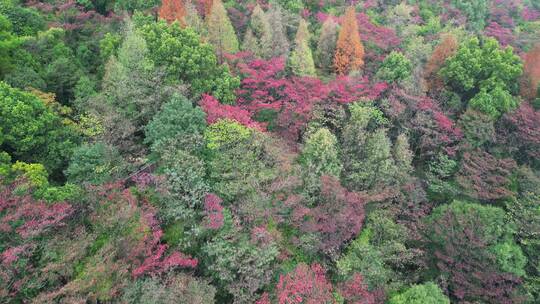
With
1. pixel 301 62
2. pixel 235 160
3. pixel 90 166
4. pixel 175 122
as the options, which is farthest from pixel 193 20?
pixel 90 166

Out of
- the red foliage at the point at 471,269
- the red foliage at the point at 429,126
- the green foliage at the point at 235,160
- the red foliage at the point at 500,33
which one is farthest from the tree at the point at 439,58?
the green foliage at the point at 235,160

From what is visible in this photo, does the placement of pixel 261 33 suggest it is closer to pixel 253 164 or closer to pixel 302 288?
pixel 253 164

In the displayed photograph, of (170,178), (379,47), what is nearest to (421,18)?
(379,47)

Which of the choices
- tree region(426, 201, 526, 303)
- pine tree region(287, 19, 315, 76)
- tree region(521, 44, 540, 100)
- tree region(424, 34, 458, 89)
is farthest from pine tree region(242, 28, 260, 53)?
tree region(521, 44, 540, 100)

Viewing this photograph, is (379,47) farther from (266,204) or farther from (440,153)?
(266,204)

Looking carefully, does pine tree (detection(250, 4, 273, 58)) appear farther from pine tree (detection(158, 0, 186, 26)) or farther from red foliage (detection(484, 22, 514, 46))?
red foliage (detection(484, 22, 514, 46))
